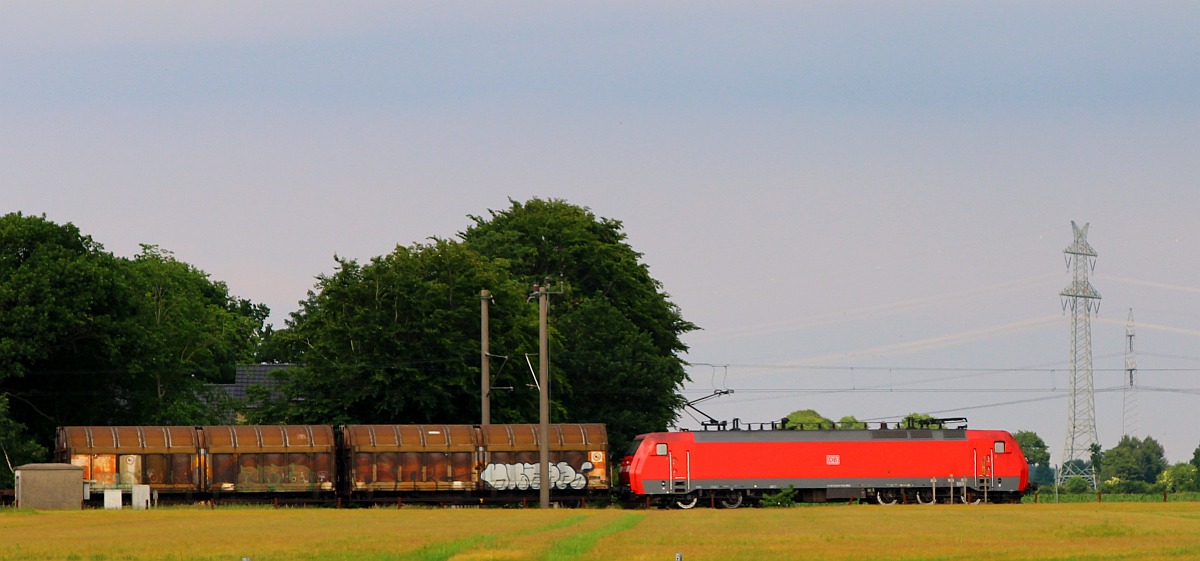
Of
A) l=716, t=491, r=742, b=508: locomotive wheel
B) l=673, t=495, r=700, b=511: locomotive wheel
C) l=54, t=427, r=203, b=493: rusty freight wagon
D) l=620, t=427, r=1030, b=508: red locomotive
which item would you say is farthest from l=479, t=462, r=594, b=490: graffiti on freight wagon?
l=54, t=427, r=203, b=493: rusty freight wagon

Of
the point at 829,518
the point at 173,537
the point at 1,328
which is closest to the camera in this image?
the point at 173,537

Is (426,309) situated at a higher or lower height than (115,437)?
higher

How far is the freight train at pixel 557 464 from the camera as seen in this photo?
66.4 m

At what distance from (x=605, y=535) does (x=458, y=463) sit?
1047 inches

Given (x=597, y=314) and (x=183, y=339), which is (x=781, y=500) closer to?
(x=597, y=314)

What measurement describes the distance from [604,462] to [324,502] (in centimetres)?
1183

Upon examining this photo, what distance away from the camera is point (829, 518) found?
51.4 m

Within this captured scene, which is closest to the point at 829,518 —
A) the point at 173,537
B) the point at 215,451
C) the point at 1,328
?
the point at 173,537

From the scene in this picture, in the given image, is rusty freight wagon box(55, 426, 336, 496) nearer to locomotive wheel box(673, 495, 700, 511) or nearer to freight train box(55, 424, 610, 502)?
freight train box(55, 424, 610, 502)

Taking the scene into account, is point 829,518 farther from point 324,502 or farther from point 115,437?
point 115,437

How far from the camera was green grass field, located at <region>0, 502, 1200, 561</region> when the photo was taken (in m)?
35.4

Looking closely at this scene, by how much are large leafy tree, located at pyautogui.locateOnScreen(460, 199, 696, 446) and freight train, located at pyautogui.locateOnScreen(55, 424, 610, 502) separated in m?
15.5

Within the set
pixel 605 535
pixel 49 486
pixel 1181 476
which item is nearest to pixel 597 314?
pixel 49 486

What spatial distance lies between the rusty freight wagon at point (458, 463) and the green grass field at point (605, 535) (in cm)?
899
